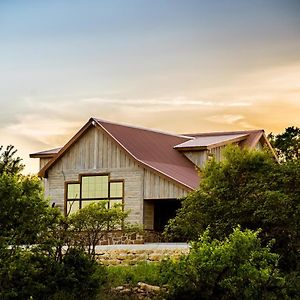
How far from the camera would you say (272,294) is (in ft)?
65.3

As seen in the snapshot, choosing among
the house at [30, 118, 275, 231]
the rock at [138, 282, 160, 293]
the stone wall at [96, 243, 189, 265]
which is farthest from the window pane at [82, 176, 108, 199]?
the rock at [138, 282, 160, 293]

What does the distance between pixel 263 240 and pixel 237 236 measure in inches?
134

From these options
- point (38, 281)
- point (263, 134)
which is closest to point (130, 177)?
point (263, 134)

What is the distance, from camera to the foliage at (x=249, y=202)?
2256cm

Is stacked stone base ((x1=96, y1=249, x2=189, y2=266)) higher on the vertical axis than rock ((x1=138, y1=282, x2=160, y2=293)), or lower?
higher

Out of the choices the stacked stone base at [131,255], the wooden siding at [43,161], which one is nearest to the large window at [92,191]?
the wooden siding at [43,161]

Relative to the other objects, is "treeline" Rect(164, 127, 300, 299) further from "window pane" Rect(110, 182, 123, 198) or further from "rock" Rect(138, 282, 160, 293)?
"window pane" Rect(110, 182, 123, 198)

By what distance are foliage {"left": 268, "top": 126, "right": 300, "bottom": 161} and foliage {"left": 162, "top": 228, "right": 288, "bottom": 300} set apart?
30.3 m

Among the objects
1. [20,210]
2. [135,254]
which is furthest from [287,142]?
[20,210]

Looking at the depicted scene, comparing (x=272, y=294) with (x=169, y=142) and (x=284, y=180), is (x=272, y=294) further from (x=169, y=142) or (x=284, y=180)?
(x=169, y=142)

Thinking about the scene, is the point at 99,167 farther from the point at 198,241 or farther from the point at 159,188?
the point at 198,241

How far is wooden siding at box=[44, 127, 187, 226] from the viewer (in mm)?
33781

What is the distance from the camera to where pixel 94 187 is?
3569cm

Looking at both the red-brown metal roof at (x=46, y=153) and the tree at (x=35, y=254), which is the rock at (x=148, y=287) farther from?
the red-brown metal roof at (x=46, y=153)
